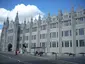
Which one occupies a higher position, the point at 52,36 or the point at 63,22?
the point at 63,22

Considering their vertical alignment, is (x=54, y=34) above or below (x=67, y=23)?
below

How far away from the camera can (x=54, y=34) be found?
182ft

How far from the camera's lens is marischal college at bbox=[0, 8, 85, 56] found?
48.0m

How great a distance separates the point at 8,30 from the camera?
85625 mm

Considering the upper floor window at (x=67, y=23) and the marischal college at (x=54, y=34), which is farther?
the upper floor window at (x=67, y=23)

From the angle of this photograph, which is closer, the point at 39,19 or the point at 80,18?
the point at 80,18

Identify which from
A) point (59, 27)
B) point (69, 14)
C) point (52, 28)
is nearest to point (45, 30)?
point (52, 28)

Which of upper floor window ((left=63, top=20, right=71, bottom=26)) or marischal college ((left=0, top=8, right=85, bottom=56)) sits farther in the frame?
upper floor window ((left=63, top=20, right=71, bottom=26))

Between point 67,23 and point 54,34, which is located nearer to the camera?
point 67,23

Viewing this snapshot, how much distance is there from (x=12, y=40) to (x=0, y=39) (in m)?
20.3

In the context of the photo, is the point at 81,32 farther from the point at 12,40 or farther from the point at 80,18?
the point at 12,40

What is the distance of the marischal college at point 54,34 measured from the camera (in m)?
48.0

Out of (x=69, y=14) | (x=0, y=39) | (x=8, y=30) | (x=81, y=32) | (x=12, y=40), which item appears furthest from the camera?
(x=0, y=39)

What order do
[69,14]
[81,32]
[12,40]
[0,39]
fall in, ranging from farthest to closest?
[0,39] < [12,40] < [69,14] < [81,32]
